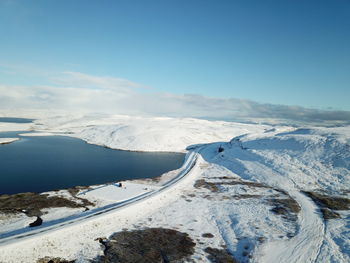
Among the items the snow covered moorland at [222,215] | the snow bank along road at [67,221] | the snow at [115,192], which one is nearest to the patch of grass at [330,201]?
the snow covered moorland at [222,215]

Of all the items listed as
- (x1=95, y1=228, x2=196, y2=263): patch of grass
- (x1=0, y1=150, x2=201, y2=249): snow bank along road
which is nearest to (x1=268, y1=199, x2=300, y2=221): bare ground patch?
(x1=95, y1=228, x2=196, y2=263): patch of grass

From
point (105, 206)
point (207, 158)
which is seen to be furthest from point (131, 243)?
point (207, 158)

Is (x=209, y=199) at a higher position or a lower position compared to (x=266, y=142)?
lower

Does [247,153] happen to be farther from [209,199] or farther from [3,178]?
[3,178]

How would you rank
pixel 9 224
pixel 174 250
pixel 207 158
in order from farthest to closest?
pixel 207 158 → pixel 9 224 → pixel 174 250

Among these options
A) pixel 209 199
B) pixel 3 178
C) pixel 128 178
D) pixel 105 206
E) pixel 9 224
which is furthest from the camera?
pixel 128 178

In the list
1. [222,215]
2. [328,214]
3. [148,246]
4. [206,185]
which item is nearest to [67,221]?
[148,246]

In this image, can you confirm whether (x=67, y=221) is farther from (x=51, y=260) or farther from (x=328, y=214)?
(x=328, y=214)
